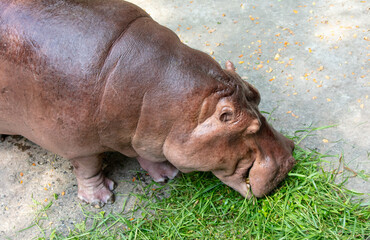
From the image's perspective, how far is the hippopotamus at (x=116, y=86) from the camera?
2.20m

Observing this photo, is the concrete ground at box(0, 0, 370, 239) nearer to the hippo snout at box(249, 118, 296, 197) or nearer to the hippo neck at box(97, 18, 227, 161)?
the hippo snout at box(249, 118, 296, 197)

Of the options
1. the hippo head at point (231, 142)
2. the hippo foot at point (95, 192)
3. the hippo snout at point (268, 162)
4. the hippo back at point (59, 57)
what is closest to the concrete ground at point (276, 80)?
the hippo foot at point (95, 192)

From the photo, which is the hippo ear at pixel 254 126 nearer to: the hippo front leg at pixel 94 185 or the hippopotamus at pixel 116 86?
the hippopotamus at pixel 116 86

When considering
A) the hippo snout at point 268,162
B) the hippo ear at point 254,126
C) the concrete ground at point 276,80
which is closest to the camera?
the hippo ear at point 254,126

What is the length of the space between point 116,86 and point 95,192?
1144 millimetres

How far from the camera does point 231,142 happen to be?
2.35m

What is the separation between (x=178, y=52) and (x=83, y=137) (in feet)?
2.57

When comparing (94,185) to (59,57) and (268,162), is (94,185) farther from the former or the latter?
(268,162)

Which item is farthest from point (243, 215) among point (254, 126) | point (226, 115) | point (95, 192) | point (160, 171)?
point (95, 192)

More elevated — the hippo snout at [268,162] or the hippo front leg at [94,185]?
the hippo snout at [268,162]

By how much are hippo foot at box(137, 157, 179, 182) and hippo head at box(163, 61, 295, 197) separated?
600 mm

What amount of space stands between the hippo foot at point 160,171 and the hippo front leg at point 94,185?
0.32 metres

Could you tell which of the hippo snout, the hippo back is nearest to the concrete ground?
the hippo snout

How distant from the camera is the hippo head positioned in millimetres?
2268
